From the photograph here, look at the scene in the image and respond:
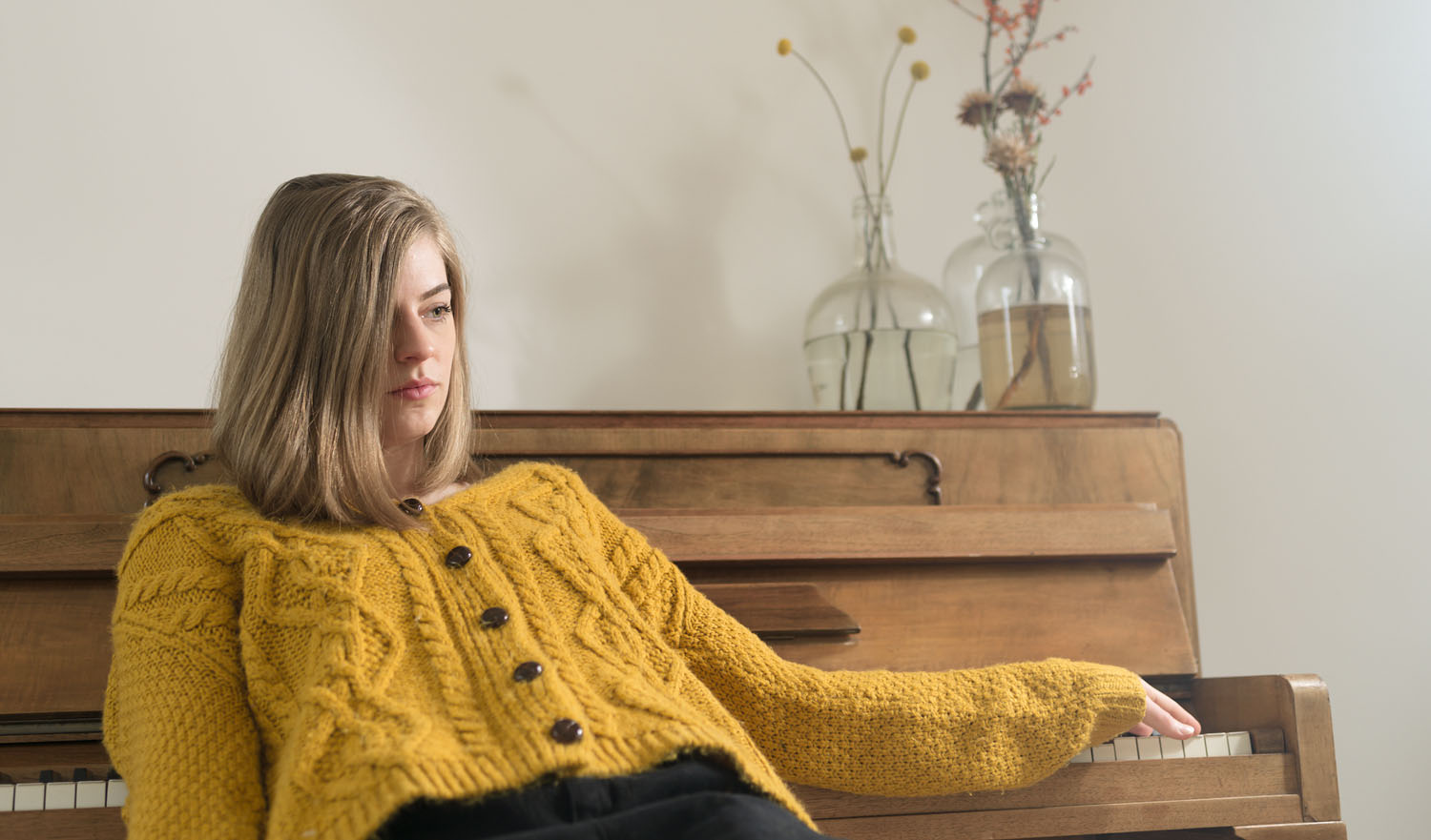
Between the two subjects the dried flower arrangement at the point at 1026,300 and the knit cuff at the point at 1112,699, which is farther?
the dried flower arrangement at the point at 1026,300

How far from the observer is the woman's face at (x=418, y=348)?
120cm

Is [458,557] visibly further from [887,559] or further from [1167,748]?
[1167,748]

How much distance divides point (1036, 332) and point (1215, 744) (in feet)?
2.36

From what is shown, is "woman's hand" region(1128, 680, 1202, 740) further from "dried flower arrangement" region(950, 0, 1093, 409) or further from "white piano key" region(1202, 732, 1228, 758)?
"dried flower arrangement" region(950, 0, 1093, 409)

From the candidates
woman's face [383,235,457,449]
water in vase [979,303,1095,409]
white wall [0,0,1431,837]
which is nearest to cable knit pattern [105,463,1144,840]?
woman's face [383,235,457,449]

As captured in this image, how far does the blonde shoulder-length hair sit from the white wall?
2.52ft

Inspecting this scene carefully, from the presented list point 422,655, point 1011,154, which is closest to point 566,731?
point 422,655

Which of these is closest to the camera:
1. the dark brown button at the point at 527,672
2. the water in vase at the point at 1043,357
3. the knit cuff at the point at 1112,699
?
the dark brown button at the point at 527,672

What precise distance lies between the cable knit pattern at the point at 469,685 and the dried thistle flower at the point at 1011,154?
94 cm

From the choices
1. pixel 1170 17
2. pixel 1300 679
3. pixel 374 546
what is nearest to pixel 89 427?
pixel 374 546

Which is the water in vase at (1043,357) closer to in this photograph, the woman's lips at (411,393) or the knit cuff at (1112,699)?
the knit cuff at (1112,699)

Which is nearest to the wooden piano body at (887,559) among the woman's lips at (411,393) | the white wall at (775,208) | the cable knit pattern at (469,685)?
the cable knit pattern at (469,685)

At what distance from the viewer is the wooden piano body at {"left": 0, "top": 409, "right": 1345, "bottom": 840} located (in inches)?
49.7

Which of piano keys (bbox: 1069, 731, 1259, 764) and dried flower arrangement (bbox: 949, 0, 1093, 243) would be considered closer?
piano keys (bbox: 1069, 731, 1259, 764)
